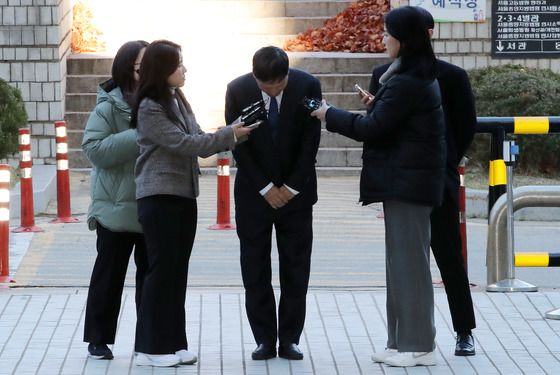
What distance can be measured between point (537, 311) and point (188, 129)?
2794 mm

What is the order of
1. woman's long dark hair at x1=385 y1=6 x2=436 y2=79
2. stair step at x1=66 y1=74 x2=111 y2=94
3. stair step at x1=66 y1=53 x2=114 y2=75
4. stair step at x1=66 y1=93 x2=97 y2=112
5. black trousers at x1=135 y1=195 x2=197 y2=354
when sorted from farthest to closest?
stair step at x1=66 y1=53 x2=114 y2=75 < stair step at x1=66 y1=74 x2=111 y2=94 < stair step at x1=66 y1=93 x2=97 y2=112 < black trousers at x1=135 y1=195 x2=197 y2=354 < woman's long dark hair at x1=385 y1=6 x2=436 y2=79

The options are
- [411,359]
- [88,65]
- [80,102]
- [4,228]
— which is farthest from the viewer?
[88,65]

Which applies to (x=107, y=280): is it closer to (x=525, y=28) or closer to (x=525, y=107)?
(x=525, y=107)

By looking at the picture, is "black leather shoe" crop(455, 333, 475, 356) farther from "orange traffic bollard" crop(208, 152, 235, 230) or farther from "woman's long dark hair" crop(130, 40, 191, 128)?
"orange traffic bollard" crop(208, 152, 235, 230)

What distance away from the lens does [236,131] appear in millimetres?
6992

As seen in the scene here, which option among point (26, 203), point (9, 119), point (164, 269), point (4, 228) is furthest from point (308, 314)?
point (9, 119)

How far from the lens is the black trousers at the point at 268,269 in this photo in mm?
7352

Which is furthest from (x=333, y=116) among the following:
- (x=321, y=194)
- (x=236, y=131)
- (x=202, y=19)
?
(x=202, y=19)

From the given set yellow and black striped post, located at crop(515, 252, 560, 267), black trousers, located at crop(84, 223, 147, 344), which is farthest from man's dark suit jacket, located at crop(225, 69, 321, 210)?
yellow and black striped post, located at crop(515, 252, 560, 267)

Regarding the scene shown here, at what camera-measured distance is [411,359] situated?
7.19 meters

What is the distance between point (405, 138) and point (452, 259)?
87 centimetres

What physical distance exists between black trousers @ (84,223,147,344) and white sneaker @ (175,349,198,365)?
1.29 feet

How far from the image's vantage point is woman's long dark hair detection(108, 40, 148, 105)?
7.12 m

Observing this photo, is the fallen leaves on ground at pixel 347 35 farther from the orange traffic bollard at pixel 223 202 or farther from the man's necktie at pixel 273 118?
the man's necktie at pixel 273 118
